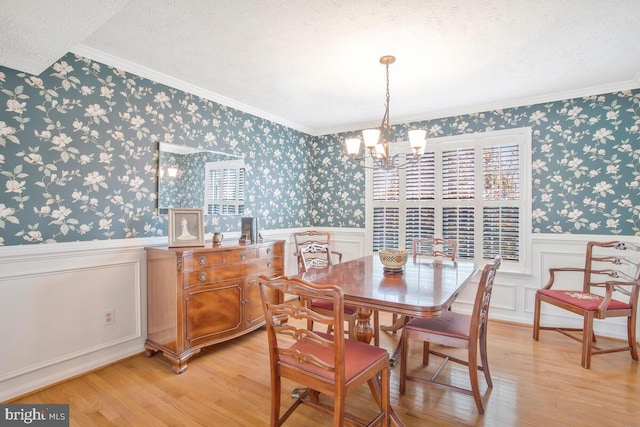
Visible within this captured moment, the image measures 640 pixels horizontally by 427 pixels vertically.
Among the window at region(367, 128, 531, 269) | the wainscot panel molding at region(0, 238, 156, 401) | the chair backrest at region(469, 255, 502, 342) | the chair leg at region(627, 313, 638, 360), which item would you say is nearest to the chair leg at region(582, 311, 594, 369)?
the chair leg at region(627, 313, 638, 360)

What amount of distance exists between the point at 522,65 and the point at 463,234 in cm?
193

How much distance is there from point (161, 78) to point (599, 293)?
4.73 m

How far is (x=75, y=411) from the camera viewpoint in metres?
2.02

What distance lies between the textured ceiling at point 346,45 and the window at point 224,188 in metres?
0.74

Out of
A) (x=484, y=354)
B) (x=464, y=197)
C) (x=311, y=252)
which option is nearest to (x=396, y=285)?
(x=484, y=354)

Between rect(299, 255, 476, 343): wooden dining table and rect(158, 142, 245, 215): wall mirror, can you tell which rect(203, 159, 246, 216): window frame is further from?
rect(299, 255, 476, 343): wooden dining table

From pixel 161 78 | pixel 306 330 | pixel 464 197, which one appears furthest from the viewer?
pixel 464 197

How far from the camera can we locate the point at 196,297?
104 inches

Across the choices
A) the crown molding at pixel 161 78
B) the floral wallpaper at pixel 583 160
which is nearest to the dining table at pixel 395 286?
the floral wallpaper at pixel 583 160

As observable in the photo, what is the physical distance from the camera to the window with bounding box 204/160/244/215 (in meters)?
3.42

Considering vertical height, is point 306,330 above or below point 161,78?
below

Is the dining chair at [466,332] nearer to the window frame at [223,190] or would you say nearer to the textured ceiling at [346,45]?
the textured ceiling at [346,45]

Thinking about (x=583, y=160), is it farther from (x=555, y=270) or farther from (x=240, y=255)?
(x=240, y=255)

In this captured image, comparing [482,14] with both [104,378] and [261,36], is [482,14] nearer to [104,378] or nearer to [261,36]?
[261,36]
